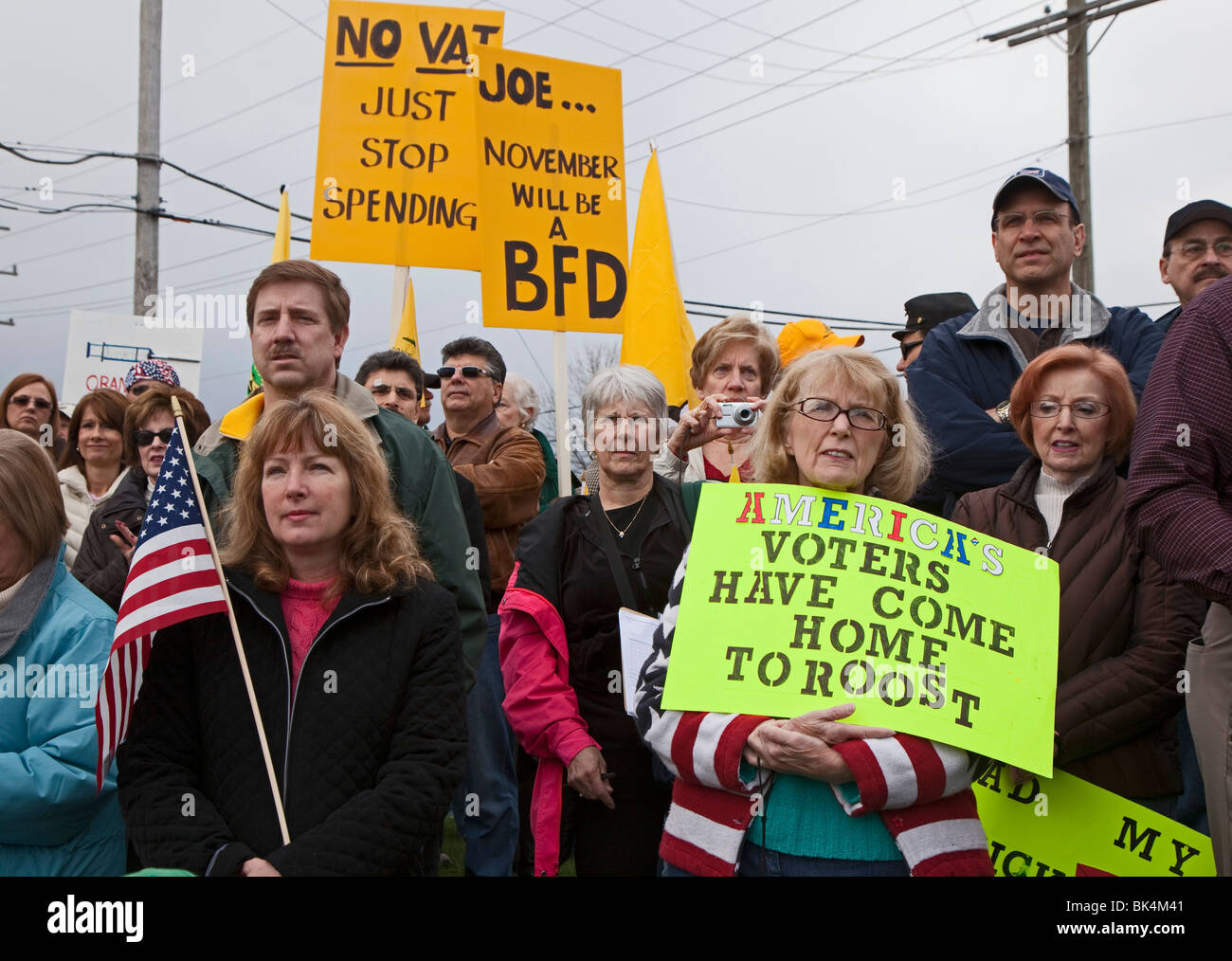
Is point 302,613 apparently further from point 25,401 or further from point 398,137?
point 398,137

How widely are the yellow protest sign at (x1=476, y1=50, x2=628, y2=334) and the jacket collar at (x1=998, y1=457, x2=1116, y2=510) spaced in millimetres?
3040

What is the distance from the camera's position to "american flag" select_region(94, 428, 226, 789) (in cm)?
253

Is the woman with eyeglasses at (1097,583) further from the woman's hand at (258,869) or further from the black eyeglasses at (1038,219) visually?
the woman's hand at (258,869)

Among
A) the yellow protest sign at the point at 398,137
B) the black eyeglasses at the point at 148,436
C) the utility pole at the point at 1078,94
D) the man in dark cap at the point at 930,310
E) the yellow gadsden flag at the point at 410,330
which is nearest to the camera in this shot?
the black eyeglasses at the point at 148,436

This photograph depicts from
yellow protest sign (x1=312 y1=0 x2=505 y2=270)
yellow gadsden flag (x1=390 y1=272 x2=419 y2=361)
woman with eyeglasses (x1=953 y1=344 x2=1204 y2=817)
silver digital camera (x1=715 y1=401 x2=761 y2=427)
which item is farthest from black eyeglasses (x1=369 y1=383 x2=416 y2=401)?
woman with eyeglasses (x1=953 y1=344 x2=1204 y2=817)

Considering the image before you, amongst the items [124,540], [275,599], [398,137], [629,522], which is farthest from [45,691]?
[398,137]

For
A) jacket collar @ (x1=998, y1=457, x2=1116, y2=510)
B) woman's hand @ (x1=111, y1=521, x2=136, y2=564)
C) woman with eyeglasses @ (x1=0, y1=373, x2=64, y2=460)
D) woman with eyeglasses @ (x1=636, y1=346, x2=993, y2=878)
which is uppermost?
woman with eyeglasses @ (x1=0, y1=373, x2=64, y2=460)

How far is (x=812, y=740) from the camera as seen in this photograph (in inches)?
88.4

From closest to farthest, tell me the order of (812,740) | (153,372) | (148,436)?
(812,740) < (148,436) < (153,372)

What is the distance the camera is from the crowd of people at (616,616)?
91.8 inches

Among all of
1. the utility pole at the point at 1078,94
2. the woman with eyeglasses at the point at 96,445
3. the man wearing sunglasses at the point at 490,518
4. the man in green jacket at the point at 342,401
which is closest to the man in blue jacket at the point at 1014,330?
the man in green jacket at the point at 342,401

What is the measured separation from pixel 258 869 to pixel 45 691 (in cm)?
96

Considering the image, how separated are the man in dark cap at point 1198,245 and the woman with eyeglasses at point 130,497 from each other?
399 cm

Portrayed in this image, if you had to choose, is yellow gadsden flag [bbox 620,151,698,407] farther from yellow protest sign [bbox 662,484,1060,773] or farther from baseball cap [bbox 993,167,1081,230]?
yellow protest sign [bbox 662,484,1060,773]
